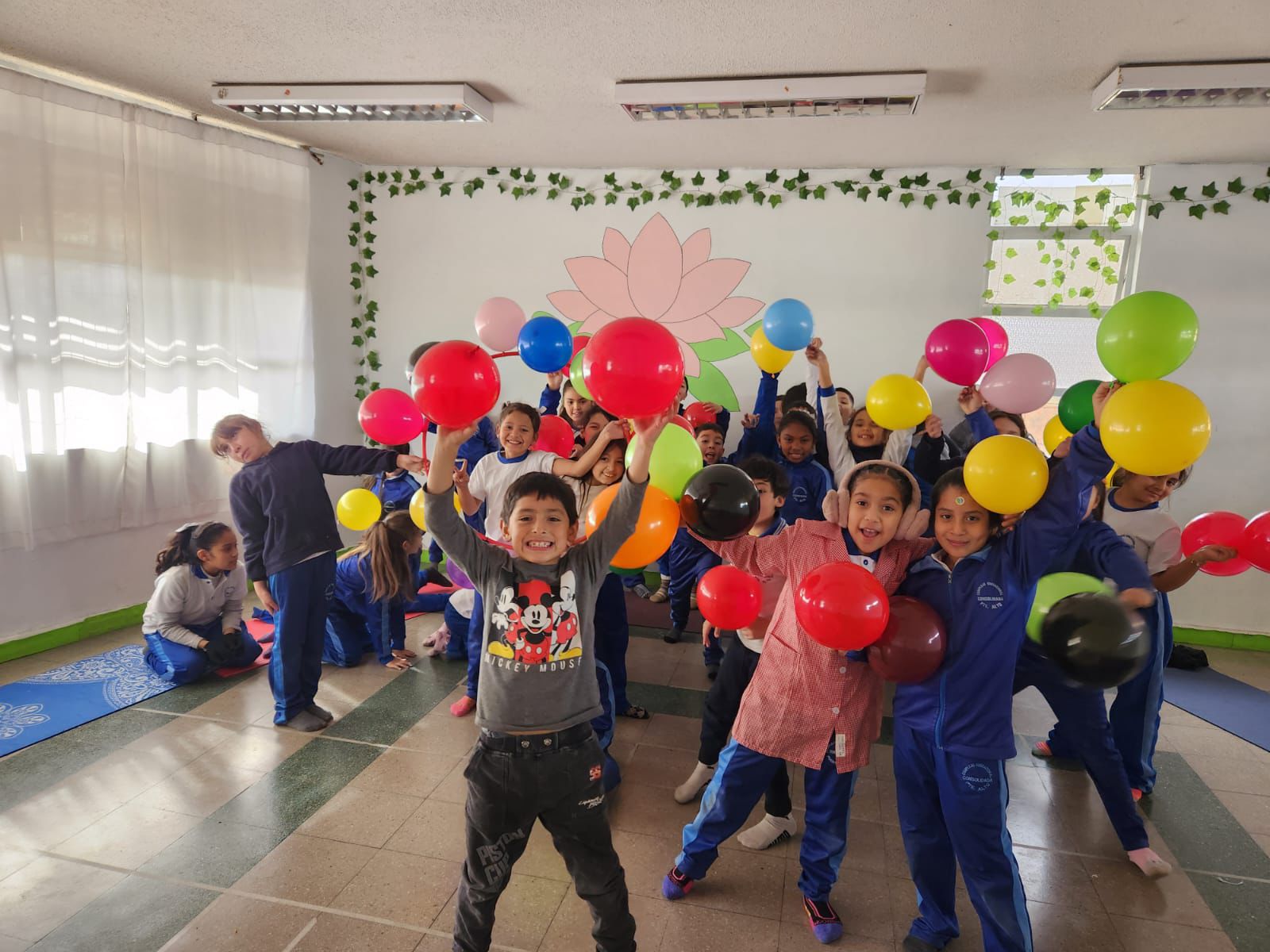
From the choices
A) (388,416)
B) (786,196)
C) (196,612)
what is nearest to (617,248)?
(786,196)

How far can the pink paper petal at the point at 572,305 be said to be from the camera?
5.17 m

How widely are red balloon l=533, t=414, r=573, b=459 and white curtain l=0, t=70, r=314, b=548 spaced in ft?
8.16

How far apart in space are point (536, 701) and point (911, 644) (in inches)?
Answer: 34.5

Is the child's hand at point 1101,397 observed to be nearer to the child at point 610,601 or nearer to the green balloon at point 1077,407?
the green balloon at point 1077,407

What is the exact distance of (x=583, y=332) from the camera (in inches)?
203

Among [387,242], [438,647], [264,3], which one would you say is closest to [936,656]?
[438,647]

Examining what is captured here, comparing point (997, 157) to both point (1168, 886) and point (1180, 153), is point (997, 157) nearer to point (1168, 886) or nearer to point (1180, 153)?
point (1180, 153)

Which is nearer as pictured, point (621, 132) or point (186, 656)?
point (186, 656)

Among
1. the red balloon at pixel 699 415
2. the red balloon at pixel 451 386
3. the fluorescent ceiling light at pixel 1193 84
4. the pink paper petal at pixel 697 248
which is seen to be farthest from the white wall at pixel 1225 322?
the red balloon at pixel 451 386

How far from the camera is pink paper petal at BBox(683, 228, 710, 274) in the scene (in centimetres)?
494

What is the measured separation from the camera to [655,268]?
5.03m

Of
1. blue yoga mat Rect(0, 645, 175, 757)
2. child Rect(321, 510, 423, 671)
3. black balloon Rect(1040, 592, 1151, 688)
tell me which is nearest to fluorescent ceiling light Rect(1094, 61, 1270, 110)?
black balloon Rect(1040, 592, 1151, 688)

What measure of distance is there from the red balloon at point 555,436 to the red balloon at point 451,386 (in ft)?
4.02

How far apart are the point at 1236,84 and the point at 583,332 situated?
11.7ft
